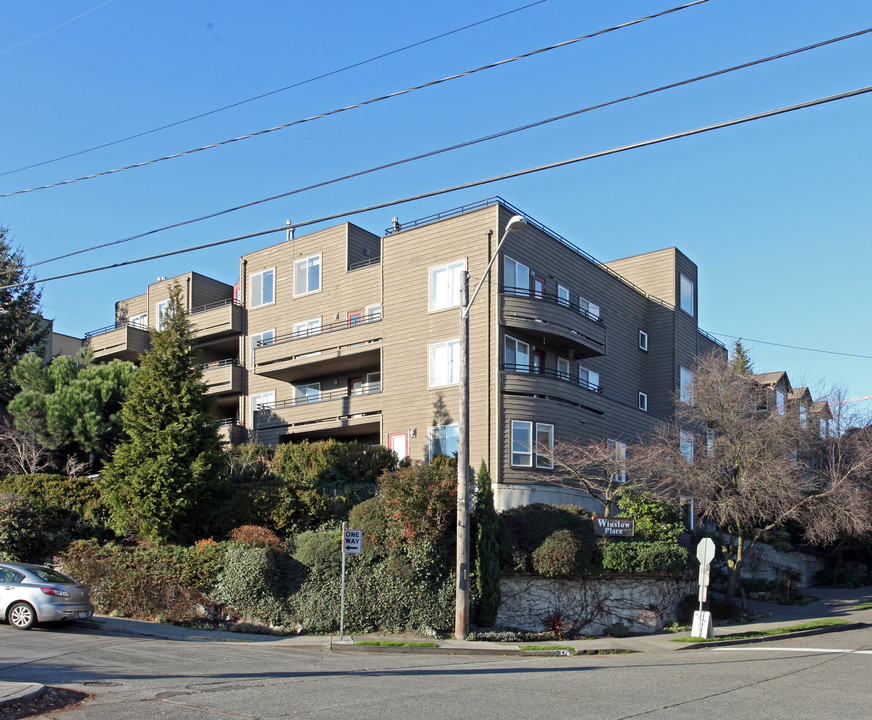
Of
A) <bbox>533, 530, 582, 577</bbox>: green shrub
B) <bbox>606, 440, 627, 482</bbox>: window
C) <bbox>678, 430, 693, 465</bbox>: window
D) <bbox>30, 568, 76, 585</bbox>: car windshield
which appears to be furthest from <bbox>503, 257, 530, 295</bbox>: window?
<bbox>30, 568, 76, 585</bbox>: car windshield

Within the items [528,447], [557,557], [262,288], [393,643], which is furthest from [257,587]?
[262,288]

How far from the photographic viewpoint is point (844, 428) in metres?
32.2

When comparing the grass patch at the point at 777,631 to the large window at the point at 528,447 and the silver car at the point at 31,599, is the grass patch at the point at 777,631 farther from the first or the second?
the silver car at the point at 31,599

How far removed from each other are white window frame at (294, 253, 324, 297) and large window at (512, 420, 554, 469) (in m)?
12.2

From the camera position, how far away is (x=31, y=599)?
59.7 ft

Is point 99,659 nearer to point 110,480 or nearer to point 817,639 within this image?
point 110,480

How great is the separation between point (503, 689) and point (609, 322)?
25516 mm

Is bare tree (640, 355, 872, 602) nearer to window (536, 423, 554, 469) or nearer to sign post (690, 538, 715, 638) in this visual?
window (536, 423, 554, 469)

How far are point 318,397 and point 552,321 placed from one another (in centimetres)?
1096

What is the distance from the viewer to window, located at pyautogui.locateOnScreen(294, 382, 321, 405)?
117 feet

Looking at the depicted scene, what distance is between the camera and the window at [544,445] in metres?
28.8

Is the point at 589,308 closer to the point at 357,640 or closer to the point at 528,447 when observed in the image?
the point at 528,447

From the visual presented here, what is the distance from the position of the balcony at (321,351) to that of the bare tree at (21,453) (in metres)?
9.08

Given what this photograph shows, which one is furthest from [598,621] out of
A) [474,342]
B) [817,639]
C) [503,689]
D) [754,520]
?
[503,689]
